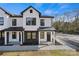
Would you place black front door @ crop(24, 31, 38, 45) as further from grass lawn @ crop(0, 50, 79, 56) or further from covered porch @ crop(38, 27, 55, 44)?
grass lawn @ crop(0, 50, 79, 56)

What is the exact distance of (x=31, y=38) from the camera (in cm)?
894

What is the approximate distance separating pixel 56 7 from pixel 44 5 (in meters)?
0.49

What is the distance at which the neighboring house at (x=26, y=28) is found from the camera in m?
8.68

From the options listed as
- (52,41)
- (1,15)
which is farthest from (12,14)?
(52,41)

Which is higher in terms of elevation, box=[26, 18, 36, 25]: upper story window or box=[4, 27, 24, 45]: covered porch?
box=[26, 18, 36, 25]: upper story window

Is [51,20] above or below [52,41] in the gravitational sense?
above

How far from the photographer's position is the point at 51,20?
8586 mm

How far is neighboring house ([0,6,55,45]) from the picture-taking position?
342 inches

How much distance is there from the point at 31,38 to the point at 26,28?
510mm

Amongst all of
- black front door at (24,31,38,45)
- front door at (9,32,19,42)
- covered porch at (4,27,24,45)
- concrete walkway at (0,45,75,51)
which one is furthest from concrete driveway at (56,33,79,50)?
front door at (9,32,19,42)

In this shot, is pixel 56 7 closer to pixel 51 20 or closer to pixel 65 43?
pixel 51 20

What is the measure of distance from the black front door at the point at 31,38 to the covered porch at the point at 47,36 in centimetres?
23

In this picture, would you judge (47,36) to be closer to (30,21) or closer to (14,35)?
(30,21)

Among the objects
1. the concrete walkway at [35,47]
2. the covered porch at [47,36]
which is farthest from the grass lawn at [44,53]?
the covered porch at [47,36]
